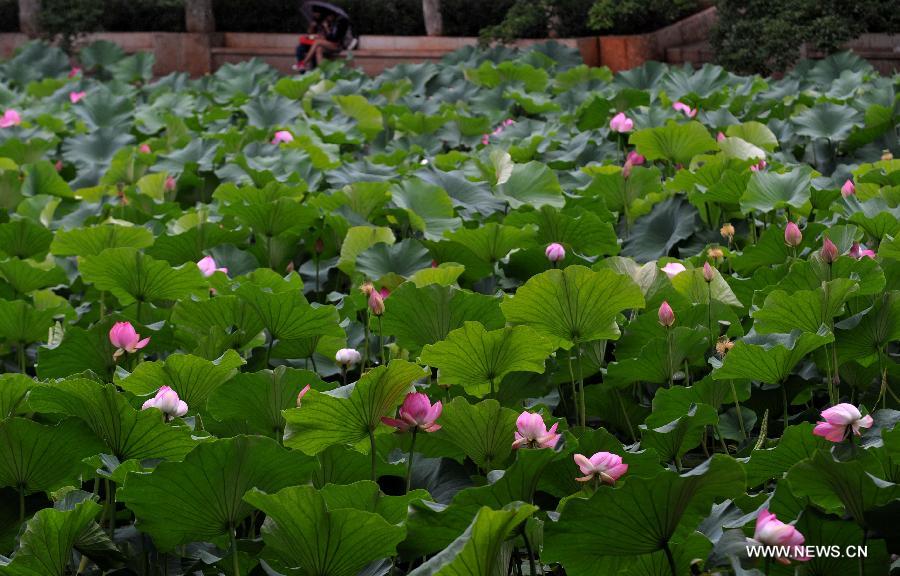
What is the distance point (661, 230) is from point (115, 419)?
5.31ft

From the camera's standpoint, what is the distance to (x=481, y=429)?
134 cm

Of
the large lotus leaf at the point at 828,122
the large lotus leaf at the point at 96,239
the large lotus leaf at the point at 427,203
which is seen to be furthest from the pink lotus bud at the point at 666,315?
the large lotus leaf at the point at 828,122

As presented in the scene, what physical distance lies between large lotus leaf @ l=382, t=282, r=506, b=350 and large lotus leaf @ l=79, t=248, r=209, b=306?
427 mm

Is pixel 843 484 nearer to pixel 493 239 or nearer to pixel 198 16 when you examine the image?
pixel 493 239

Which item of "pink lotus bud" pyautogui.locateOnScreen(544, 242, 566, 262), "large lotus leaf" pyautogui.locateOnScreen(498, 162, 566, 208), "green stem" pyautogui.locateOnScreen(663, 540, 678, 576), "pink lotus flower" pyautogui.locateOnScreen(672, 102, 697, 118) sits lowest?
"pink lotus flower" pyautogui.locateOnScreen(672, 102, 697, 118)

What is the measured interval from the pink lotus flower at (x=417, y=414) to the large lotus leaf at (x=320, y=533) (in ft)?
0.55

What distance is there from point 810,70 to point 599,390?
420 centimetres

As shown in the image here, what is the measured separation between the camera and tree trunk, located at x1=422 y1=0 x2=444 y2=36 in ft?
39.2

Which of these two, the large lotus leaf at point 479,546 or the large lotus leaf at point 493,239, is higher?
the large lotus leaf at point 479,546

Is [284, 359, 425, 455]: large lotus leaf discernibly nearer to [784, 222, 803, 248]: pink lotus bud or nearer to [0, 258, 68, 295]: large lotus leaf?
[784, 222, 803, 248]: pink lotus bud

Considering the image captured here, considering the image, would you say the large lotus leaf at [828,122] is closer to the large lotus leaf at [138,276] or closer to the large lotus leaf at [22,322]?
the large lotus leaf at [138,276]

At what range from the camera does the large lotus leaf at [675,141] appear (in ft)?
9.82

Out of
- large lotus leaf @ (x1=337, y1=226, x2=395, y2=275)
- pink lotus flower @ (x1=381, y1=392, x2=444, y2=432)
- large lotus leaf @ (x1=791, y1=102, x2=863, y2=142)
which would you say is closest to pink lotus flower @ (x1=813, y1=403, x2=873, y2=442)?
pink lotus flower @ (x1=381, y1=392, x2=444, y2=432)

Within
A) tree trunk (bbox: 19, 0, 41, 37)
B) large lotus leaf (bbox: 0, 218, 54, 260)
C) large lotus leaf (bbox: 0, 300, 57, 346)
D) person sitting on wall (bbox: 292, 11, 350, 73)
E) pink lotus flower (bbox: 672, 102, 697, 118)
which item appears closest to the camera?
large lotus leaf (bbox: 0, 300, 57, 346)
